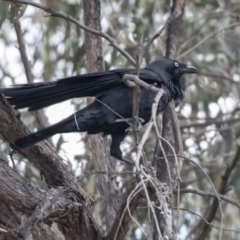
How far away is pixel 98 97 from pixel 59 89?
1.07ft

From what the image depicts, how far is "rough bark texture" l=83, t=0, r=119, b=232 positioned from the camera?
4.54 metres

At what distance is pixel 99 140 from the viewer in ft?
15.4

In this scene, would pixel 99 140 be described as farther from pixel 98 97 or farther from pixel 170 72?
pixel 170 72

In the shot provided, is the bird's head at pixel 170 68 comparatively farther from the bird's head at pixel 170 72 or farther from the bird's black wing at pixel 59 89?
the bird's black wing at pixel 59 89

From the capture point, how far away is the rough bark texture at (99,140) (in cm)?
454

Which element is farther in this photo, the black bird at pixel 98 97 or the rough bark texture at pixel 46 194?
the black bird at pixel 98 97

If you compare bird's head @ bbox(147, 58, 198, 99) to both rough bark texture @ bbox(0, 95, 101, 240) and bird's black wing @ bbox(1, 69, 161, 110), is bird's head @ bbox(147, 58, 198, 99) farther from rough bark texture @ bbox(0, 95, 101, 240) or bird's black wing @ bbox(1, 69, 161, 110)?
rough bark texture @ bbox(0, 95, 101, 240)

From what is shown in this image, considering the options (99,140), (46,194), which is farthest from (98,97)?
(46,194)

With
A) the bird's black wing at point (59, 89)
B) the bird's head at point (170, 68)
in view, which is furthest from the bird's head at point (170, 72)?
the bird's black wing at point (59, 89)

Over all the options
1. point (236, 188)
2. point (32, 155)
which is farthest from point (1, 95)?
point (236, 188)

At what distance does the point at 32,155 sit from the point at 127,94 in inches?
27.9

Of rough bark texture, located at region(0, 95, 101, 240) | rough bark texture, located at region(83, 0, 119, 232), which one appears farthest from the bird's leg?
rough bark texture, located at region(0, 95, 101, 240)

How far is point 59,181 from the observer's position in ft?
12.5

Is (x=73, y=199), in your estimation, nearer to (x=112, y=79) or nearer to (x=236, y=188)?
(x=112, y=79)
